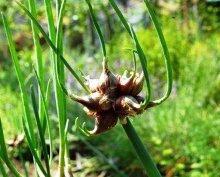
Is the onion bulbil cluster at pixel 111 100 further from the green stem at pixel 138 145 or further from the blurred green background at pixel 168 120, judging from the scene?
the blurred green background at pixel 168 120

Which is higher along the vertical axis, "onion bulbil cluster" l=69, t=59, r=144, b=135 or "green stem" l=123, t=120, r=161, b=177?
"onion bulbil cluster" l=69, t=59, r=144, b=135

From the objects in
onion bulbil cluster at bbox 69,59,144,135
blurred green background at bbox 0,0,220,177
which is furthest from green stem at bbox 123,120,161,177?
blurred green background at bbox 0,0,220,177

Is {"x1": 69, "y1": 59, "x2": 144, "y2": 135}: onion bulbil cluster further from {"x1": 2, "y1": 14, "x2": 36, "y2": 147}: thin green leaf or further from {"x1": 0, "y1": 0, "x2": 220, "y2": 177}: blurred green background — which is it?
{"x1": 0, "y1": 0, "x2": 220, "y2": 177}: blurred green background

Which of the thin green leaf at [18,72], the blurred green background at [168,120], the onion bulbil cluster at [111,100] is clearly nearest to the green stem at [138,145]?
the onion bulbil cluster at [111,100]

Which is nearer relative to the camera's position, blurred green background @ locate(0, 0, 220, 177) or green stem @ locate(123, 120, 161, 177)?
green stem @ locate(123, 120, 161, 177)

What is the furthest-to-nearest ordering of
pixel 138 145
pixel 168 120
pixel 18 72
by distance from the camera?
pixel 168 120 → pixel 18 72 → pixel 138 145

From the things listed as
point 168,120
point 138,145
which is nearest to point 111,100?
point 138,145

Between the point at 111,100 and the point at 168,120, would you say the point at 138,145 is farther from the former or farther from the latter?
the point at 168,120

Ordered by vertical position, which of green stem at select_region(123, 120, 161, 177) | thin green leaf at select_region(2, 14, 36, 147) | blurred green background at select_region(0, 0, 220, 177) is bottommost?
green stem at select_region(123, 120, 161, 177)

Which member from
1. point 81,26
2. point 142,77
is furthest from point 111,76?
point 81,26
